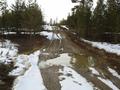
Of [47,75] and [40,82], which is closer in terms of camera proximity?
[40,82]

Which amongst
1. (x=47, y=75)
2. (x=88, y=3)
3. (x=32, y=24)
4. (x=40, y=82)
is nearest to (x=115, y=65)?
(x=47, y=75)

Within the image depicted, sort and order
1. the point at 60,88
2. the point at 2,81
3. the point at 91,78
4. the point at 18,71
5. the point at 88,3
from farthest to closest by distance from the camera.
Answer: the point at 88,3
the point at 18,71
the point at 91,78
the point at 2,81
the point at 60,88

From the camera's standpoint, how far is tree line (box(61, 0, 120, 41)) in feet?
163

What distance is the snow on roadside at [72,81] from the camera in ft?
52.1

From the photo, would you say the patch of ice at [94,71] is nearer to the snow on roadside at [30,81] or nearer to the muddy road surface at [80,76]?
the muddy road surface at [80,76]

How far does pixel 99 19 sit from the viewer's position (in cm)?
5134

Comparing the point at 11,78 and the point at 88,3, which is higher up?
the point at 88,3

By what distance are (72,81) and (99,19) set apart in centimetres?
3514

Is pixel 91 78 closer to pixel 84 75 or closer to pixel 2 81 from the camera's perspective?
pixel 84 75

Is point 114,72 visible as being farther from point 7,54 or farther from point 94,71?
point 7,54

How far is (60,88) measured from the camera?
1539 centimetres

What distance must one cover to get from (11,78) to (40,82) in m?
2.17

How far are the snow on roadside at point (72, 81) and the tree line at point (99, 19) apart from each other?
27.8m

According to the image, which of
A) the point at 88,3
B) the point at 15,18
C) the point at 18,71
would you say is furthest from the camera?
the point at 15,18
